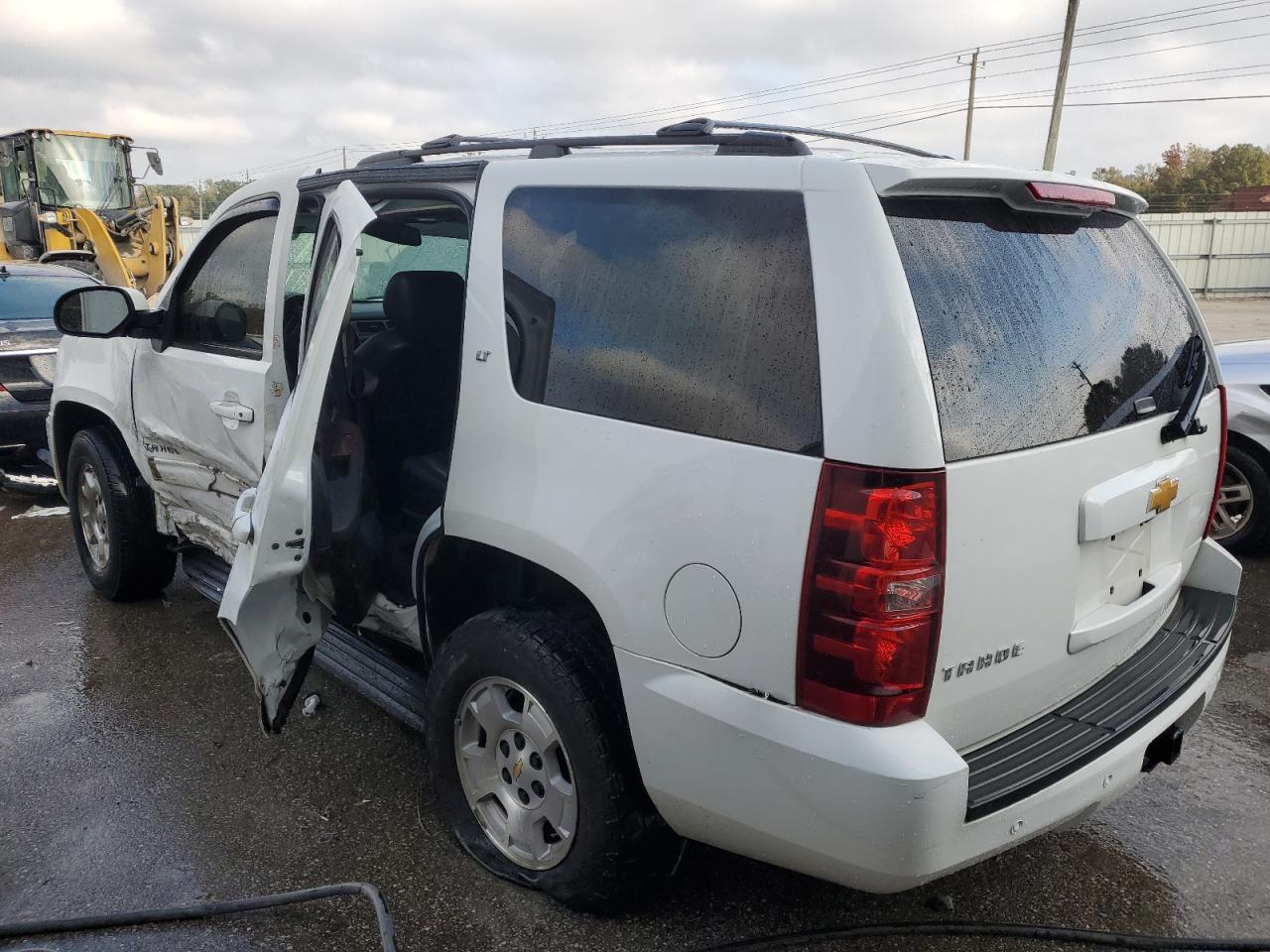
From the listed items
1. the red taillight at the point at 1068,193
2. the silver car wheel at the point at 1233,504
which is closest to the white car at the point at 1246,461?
the silver car wheel at the point at 1233,504

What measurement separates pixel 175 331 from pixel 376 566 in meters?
1.62

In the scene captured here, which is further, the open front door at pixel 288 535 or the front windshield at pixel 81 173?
the front windshield at pixel 81 173

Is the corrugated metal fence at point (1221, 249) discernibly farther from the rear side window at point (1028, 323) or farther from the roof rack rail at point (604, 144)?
the rear side window at point (1028, 323)

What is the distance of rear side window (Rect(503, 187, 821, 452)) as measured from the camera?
6.81ft

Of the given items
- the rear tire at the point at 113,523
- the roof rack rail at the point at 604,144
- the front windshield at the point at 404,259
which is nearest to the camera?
the roof rack rail at the point at 604,144

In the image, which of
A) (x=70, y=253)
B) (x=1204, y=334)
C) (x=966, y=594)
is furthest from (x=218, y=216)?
(x=70, y=253)

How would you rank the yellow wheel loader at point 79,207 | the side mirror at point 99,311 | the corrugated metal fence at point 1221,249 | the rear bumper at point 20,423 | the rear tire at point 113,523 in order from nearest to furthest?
the side mirror at point 99,311
the rear tire at point 113,523
the rear bumper at point 20,423
the yellow wheel loader at point 79,207
the corrugated metal fence at point 1221,249

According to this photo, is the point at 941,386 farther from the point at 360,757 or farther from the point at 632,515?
the point at 360,757

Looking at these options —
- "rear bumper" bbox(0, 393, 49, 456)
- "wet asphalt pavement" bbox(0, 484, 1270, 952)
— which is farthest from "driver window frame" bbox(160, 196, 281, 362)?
"rear bumper" bbox(0, 393, 49, 456)

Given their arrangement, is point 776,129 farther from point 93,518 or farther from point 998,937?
point 93,518

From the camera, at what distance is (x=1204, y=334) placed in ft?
9.93

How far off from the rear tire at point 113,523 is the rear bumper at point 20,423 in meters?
1.97

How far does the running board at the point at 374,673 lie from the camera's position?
3.30 metres

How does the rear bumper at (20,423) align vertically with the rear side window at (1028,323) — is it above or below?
below
